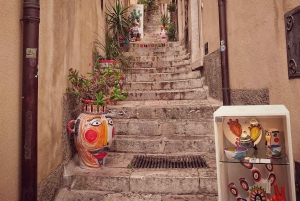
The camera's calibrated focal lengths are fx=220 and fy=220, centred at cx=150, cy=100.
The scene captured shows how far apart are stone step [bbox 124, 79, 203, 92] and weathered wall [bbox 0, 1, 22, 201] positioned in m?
2.78

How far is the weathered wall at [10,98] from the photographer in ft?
4.33

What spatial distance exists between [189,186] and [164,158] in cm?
56

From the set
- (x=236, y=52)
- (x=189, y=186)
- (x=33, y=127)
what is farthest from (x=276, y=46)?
(x=33, y=127)

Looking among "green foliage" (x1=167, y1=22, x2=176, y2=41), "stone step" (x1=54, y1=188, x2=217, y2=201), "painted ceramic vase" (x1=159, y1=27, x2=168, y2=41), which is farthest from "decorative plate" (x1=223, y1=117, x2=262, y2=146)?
"painted ceramic vase" (x1=159, y1=27, x2=168, y2=41)

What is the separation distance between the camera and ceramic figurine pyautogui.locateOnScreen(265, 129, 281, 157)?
140 cm

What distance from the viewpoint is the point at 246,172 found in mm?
1577

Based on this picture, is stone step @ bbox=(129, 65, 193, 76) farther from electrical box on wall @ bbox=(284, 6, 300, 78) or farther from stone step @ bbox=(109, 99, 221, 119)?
electrical box on wall @ bbox=(284, 6, 300, 78)

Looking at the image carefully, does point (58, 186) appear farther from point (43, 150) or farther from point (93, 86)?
point (93, 86)

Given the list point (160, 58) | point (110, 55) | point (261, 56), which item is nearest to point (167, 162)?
point (261, 56)

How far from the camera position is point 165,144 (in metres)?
2.62

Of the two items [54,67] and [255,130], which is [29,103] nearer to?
[54,67]

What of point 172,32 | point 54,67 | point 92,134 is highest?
point 172,32

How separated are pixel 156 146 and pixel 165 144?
0.36ft

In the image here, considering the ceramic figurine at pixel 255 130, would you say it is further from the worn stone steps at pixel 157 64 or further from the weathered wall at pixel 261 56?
the worn stone steps at pixel 157 64
